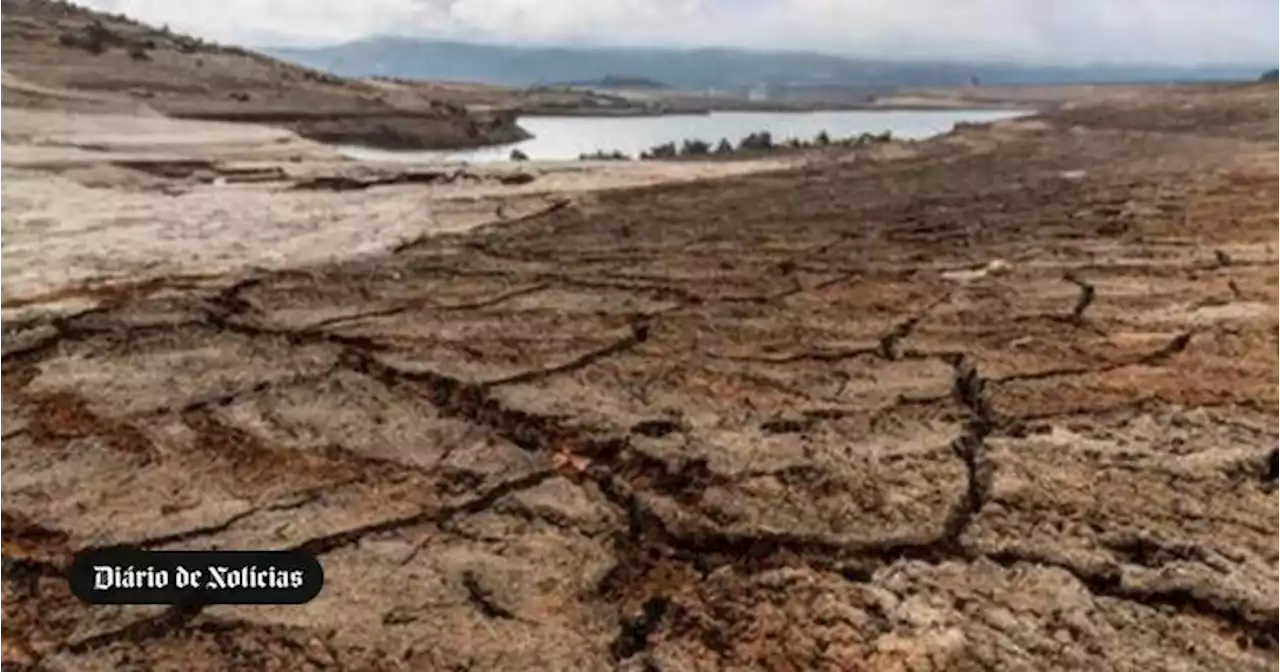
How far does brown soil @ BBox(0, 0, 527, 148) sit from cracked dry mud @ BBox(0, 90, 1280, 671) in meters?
9.55

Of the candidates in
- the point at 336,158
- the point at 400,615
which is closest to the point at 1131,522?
the point at 400,615

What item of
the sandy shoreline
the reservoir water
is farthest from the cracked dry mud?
the reservoir water

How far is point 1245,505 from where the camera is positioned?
245 cm

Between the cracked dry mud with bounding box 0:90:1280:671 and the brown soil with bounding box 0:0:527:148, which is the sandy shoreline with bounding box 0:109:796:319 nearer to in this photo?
the cracked dry mud with bounding box 0:90:1280:671

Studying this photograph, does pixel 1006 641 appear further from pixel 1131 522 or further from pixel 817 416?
pixel 817 416

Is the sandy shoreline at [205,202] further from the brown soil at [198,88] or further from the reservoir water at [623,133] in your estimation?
the brown soil at [198,88]

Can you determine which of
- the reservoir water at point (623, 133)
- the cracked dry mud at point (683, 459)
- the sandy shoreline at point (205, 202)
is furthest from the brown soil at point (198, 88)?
the cracked dry mud at point (683, 459)

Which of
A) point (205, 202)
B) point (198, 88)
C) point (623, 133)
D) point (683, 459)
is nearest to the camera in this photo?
point (683, 459)

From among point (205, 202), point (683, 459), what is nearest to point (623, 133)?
point (205, 202)

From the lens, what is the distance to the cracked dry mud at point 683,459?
2102 millimetres

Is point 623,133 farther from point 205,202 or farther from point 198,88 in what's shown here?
point 205,202

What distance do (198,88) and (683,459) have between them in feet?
46.9

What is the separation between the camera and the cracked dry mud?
2102 mm

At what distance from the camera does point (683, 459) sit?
2732 mm
